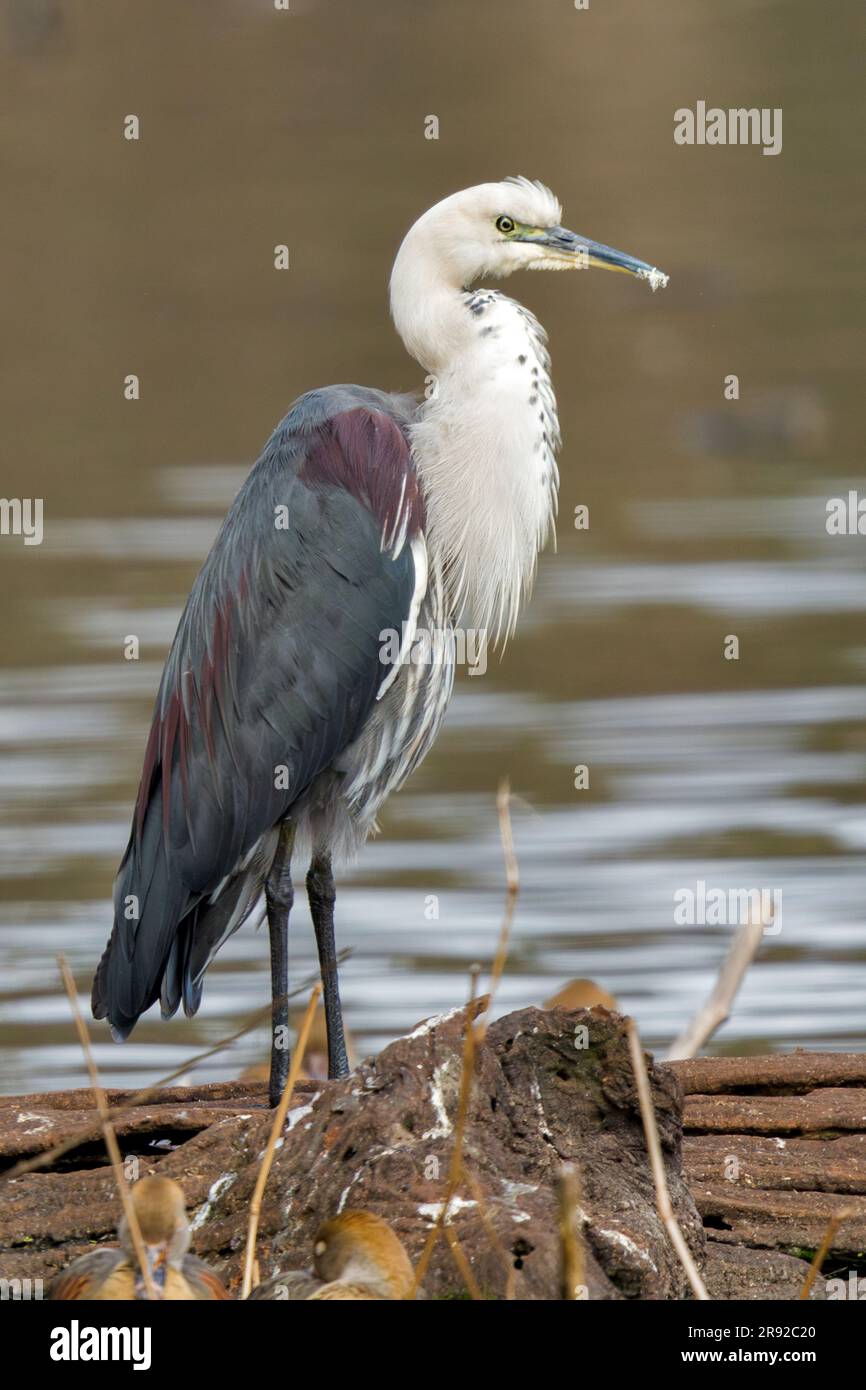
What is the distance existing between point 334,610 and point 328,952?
99 cm

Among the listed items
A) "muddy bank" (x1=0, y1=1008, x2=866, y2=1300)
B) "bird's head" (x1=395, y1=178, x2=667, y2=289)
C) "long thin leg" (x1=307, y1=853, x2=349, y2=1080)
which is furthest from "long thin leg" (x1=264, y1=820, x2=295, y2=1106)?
"bird's head" (x1=395, y1=178, x2=667, y2=289)

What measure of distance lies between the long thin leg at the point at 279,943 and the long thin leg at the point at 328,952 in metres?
0.13

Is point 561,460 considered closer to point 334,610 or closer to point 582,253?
point 582,253

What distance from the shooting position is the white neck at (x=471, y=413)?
704cm

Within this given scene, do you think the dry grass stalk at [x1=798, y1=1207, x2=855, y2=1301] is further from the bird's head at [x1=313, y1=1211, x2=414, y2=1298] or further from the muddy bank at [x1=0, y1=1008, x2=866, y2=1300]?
the bird's head at [x1=313, y1=1211, x2=414, y2=1298]

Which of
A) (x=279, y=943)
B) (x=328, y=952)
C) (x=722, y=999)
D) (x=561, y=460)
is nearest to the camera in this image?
(x=279, y=943)

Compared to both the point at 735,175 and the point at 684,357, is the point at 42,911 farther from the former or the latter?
the point at 735,175

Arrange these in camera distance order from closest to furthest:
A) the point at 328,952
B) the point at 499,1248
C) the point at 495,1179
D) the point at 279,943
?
the point at 499,1248
the point at 495,1179
the point at 279,943
the point at 328,952

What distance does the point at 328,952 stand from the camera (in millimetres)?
6906

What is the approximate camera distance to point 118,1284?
14.0 ft

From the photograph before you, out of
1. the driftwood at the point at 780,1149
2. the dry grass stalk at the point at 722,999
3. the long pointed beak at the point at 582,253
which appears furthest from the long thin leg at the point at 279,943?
the long pointed beak at the point at 582,253

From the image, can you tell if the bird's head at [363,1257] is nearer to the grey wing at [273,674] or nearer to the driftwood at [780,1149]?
the driftwood at [780,1149]

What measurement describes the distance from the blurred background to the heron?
1.78 m

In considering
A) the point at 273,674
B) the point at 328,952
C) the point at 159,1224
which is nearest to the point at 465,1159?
the point at 159,1224
